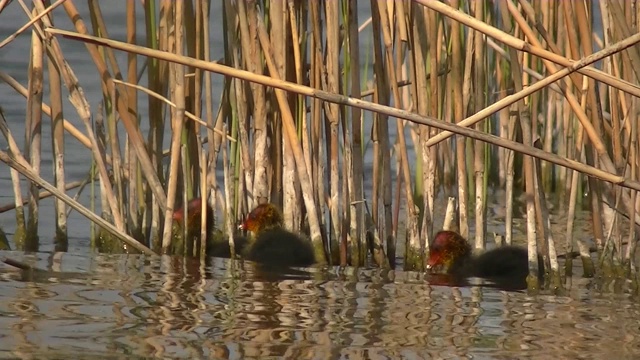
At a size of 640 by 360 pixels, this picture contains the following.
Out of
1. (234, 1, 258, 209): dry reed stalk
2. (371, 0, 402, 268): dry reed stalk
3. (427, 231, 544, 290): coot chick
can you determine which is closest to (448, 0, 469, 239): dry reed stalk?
(427, 231, 544, 290): coot chick

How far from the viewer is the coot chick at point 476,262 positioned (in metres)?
5.99

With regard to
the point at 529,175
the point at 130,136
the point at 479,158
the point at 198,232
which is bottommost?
the point at 198,232

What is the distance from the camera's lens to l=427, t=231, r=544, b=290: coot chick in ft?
19.7

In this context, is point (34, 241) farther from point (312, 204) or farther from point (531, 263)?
point (531, 263)

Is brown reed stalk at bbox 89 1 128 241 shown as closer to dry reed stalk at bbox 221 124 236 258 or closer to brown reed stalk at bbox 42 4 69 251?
brown reed stalk at bbox 42 4 69 251

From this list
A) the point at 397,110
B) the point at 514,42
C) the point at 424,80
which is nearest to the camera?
the point at 514,42

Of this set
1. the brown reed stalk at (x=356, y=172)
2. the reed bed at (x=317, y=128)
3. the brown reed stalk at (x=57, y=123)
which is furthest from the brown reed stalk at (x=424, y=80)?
the brown reed stalk at (x=57, y=123)

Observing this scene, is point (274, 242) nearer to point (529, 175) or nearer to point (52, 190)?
point (52, 190)

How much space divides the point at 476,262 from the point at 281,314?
4.99ft

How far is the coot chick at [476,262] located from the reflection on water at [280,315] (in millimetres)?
150

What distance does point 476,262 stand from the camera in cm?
614

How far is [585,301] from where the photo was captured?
5.52m

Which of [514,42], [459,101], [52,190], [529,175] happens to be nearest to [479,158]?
[459,101]

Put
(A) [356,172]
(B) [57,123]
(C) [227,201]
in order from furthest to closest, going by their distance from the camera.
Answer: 1. (B) [57,123]
2. (C) [227,201]
3. (A) [356,172]
